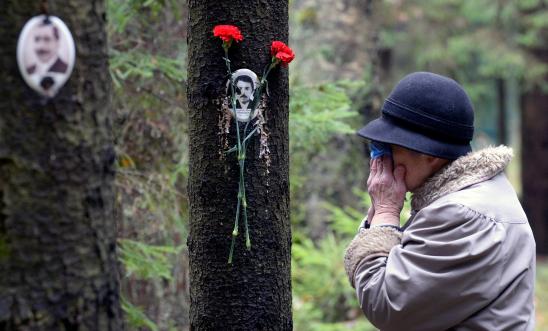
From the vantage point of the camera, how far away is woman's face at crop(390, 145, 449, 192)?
3027mm

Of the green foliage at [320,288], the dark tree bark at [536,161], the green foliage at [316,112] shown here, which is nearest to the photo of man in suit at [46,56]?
the green foliage at [316,112]

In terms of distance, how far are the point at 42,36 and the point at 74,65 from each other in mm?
105

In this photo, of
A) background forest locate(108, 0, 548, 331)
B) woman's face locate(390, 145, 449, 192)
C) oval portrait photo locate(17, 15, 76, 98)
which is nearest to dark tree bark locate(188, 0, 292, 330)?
woman's face locate(390, 145, 449, 192)

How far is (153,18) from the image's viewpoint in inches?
230

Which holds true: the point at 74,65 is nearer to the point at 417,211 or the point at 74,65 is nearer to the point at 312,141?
the point at 417,211

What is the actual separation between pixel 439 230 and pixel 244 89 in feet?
Answer: 2.80

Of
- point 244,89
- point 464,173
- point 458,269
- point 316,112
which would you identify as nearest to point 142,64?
point 316,112

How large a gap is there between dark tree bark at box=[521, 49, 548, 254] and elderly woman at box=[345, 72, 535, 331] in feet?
52.3

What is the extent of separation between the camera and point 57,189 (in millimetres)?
1933

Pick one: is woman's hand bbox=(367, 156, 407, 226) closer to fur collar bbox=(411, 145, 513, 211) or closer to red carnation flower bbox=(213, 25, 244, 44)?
fur collar bbox=(411, 145, 513, 211)

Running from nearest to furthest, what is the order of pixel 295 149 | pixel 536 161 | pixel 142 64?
pixel 142 64 → pixel 295 149 → pixel 536 161

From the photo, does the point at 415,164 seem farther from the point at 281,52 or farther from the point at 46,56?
the point at 46,56

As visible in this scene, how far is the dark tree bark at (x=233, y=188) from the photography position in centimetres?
283

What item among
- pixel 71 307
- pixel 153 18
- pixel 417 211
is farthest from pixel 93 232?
pixel 153 18
